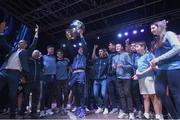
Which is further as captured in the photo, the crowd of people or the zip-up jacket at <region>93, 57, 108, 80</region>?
the zip-up jacket at <region>93, 57, 108, 80</region>

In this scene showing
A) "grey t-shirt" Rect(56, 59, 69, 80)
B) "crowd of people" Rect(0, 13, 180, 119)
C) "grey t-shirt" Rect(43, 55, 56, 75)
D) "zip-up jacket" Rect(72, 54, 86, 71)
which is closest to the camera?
"crowd of people" Rect(0, 13, 180, 119)

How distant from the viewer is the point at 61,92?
5.38 metres

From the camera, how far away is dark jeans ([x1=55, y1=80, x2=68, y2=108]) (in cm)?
533

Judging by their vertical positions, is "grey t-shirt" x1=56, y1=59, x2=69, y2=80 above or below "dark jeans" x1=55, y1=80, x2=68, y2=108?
above

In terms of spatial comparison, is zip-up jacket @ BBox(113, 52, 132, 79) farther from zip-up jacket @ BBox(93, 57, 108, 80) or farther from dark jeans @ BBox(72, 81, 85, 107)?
dark jeans @ BBox(72, 81, 85, 107)

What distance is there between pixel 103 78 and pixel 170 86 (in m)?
2.87

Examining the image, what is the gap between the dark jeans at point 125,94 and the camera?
4.40m

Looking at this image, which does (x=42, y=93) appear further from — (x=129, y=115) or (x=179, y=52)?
(x=179, y=52)

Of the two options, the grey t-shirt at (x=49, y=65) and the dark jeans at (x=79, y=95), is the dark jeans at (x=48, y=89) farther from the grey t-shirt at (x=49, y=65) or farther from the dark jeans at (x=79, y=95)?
the dark jeans at (x=79, y=95)

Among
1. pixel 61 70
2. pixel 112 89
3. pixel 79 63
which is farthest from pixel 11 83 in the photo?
pixel 112 89

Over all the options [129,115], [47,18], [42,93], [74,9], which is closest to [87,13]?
[74,9]

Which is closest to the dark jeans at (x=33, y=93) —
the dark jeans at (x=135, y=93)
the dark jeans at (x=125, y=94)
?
the dark jeans at (x=125, y=94)

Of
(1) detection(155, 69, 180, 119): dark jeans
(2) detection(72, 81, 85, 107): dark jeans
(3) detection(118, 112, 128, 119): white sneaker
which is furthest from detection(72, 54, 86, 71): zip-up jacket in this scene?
(1) detection(155, 69, 180, 119): dark jeans

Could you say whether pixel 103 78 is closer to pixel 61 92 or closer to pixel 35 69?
pixel 61 92
